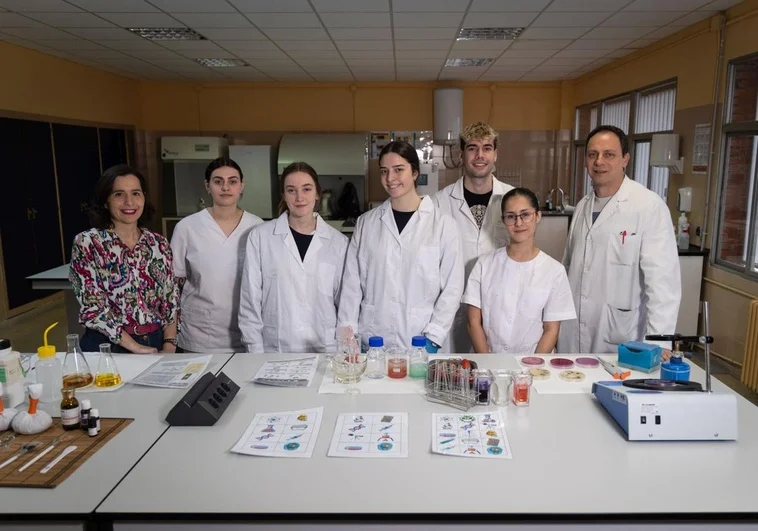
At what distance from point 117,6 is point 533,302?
351 centimetres

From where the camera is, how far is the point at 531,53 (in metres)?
5.44

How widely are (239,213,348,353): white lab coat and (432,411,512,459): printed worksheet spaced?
0.90m

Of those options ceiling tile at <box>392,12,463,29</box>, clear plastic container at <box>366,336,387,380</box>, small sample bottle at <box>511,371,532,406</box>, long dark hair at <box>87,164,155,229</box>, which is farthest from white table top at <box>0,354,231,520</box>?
ceiling tile at <box>392,12,463,29</box>

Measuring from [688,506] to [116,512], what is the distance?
1185 mm

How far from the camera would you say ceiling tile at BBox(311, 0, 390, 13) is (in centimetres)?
369

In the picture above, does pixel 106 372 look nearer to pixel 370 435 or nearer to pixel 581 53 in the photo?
pixel 370 435

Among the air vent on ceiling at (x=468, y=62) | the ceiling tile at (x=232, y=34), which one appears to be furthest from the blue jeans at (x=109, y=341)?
the air vent on ceiling at (x=468, y=62)

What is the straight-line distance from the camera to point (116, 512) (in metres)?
1.14

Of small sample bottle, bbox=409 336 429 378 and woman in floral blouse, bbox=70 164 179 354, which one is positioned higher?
woman in floral blouse, bbox=70 164 179 354

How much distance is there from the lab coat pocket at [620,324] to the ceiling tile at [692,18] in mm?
2805

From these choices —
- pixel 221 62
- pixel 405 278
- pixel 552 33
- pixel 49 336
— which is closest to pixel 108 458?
pixel 405 278

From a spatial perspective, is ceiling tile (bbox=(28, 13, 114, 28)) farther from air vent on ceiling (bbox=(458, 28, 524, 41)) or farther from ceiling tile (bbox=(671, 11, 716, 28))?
ceiling tile (bbox=(671, 11, 716, 28))

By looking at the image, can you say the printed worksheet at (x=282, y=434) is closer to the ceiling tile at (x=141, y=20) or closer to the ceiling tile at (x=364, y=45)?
the ceiling tile at (x=141, y=20)

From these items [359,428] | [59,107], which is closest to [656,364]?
[359,428]
